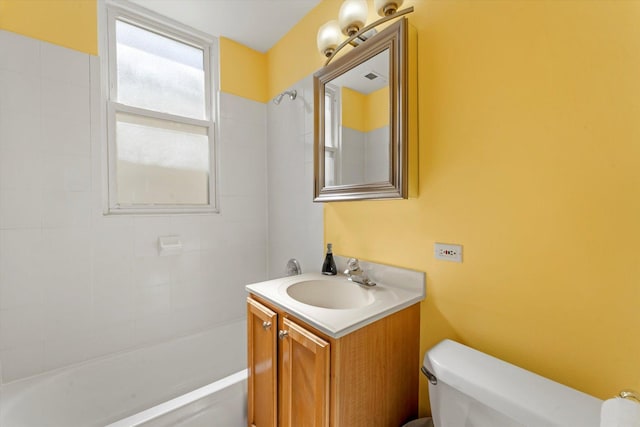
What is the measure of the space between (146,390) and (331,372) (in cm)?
148

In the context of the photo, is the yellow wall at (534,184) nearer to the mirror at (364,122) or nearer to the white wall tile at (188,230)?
the mirror at (364,122)

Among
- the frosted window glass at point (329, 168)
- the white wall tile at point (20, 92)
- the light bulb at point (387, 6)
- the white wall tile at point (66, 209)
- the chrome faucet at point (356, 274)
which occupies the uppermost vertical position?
the light bulb at point (387, 6)

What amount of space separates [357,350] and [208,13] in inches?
85.5

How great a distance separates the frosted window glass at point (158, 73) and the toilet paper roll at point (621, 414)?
2.40 metres

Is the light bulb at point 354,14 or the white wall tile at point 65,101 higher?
the light bulb at point 354,14

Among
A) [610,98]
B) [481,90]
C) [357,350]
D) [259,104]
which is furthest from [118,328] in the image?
[610,98]

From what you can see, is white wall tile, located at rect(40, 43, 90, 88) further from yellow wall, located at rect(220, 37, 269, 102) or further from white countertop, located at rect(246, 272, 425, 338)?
white countertop, located at rect(246, 272, 425, 338)

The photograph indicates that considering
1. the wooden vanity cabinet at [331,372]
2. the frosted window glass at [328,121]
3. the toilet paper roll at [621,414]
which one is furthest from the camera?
the frosted window glass at [328,121]

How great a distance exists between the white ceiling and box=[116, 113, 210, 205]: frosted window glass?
0.70 m

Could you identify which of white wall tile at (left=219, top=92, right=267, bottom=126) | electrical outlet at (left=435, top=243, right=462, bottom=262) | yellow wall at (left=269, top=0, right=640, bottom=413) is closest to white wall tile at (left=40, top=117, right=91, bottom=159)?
white wall tile at (left=219, top=92, right=267, bottom=126)

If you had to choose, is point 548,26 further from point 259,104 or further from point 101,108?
point 101,108

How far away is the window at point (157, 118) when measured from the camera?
1680 millimetres

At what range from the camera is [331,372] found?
877mm

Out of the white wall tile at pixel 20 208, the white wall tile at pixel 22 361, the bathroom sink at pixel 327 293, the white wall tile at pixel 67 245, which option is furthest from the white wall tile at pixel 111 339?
the bathroom sink at pixel 327 293
